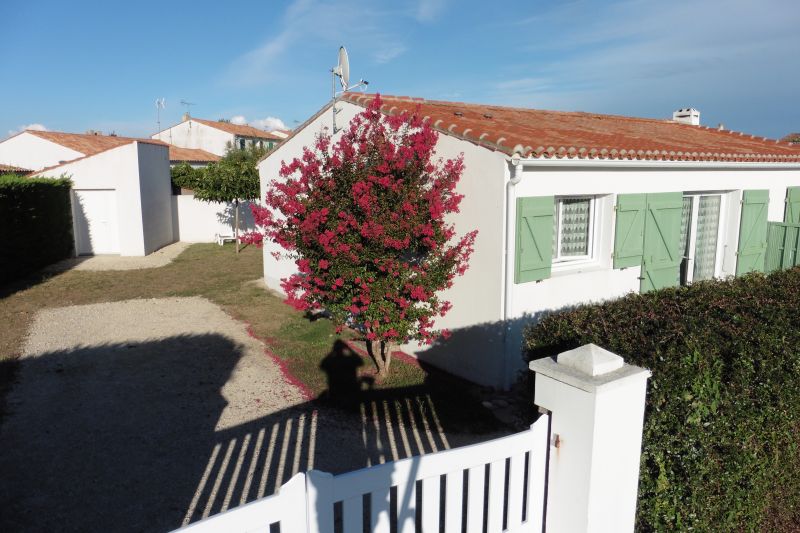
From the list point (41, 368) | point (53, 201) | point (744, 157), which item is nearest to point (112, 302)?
point (41, 368)

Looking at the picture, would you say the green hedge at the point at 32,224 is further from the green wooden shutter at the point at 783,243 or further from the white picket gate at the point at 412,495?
the green wooden shutter at the point at 783,243

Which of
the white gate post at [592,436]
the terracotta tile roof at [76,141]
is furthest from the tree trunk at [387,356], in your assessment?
Answer: the terracotta tile roof at [76,141]

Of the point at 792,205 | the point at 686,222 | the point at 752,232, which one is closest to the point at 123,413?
the point at 686,222

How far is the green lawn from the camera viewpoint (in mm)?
6781

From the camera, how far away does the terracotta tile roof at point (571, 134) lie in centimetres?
673

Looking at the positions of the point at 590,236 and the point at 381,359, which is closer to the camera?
the point at 381,359

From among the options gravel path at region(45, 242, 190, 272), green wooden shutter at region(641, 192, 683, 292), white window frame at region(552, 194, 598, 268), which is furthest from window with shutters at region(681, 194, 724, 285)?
gravel path at region(45, 242, 190, 272)

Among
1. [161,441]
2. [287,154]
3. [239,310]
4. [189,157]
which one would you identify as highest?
[189,157]

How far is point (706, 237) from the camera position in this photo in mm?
9617

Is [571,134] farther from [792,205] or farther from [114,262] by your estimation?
[114,262]

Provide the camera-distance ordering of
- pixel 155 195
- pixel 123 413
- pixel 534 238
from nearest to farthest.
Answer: pixel 123 413 < pixel 534 238 < pixel 155 195

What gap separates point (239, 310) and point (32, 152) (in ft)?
72.2

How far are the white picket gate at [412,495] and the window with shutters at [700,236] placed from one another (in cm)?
759

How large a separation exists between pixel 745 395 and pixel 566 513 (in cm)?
126
